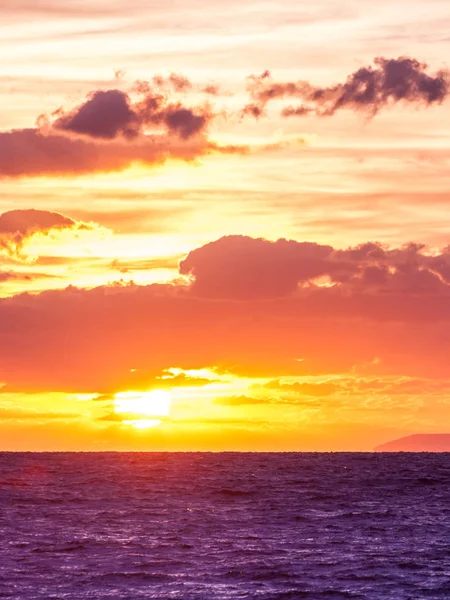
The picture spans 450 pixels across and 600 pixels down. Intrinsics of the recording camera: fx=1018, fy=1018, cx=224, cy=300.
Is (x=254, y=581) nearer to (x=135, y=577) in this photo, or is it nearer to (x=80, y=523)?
(x=135, y=577)

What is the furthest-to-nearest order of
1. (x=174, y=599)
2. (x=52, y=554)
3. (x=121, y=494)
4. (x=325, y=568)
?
(x=121, y=494) < (x=52, y=554) < (x=325, y=568) < (x=174, y=599)

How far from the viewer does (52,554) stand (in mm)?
60375

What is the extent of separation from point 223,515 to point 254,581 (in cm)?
3355

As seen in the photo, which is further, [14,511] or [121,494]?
[121,494]

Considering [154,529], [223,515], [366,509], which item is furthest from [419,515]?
[154,529]

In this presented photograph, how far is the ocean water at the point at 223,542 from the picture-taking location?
5044cm

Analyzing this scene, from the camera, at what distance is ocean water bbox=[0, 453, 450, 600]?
5044 centimetres

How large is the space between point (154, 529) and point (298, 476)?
73682 mm

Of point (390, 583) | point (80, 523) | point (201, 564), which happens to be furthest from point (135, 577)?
point (80, 523)

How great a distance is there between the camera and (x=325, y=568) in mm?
56219

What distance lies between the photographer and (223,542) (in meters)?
66.9

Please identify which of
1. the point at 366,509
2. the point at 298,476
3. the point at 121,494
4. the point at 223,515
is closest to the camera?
the point at 223,515

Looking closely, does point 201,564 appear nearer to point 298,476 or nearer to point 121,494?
point 121,494

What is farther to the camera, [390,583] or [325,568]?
[325,568]
